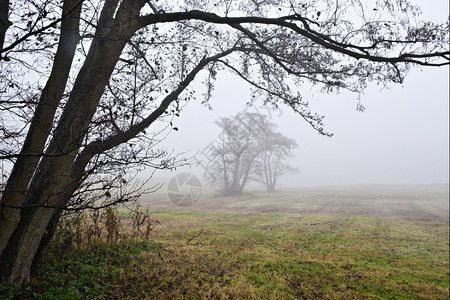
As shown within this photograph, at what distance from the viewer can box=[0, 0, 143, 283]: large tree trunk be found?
3980 millimetres

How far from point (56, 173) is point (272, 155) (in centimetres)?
4154

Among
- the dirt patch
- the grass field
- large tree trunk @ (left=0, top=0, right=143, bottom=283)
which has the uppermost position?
large tree trunk @ (left=0, top=0, right=143, bottom=283)

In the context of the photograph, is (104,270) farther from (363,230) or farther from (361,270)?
(363,230)

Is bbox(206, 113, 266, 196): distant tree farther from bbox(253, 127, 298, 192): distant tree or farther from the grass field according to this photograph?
the grass field

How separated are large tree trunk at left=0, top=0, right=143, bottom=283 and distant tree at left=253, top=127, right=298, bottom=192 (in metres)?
34.2

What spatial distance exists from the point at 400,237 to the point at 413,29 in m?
11.2

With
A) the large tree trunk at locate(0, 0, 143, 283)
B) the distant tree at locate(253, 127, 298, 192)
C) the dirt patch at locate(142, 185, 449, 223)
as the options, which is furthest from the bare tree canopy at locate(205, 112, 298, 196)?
the large tree trunk at locate(0, 0, 143, 283)

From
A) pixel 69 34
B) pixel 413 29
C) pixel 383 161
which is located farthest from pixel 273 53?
A: pixel 383 161

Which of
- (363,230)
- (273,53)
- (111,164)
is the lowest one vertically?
(363,230)

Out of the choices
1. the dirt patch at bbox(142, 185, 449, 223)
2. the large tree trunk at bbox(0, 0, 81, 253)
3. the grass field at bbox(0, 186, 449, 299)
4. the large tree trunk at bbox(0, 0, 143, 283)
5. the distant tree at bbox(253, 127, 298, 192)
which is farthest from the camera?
the distant tree at bbox(253, 127, 298, 192)

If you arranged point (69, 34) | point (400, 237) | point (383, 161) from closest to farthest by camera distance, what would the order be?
1. point (69, 34)
2. point (400, 237)
3. point (383, 161)

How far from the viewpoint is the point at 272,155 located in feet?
145

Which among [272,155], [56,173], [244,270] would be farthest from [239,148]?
[56,173]

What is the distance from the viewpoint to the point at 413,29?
4.18m
